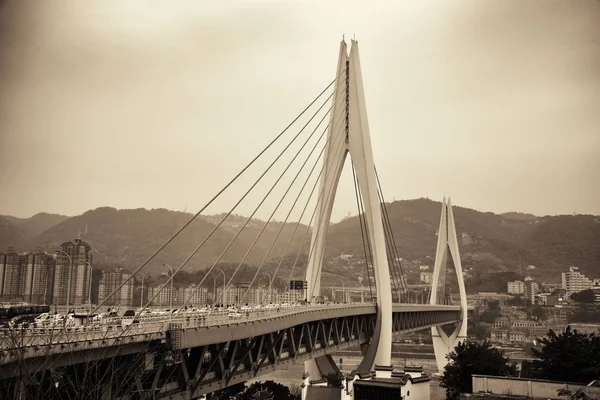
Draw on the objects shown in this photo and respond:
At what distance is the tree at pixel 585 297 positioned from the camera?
89.9m

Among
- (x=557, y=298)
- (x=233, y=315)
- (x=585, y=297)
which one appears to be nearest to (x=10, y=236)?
(x=557, y=298)

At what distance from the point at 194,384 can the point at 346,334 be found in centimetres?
1189

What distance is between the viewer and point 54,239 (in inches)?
3895

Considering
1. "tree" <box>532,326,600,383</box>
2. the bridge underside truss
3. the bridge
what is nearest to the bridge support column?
the bridge

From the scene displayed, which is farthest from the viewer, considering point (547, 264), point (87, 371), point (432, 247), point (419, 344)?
point (432, 247)

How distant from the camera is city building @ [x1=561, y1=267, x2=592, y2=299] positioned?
103 meters

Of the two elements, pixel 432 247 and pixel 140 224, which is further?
pixel 432 247

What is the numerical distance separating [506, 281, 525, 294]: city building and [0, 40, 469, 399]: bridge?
265ft

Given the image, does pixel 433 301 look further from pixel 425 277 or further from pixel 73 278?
pixel 425 277

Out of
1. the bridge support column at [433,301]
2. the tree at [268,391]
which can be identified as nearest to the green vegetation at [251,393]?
the tree at [268,391]

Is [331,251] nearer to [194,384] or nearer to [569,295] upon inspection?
[569,295]

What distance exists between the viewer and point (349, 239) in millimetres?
129875

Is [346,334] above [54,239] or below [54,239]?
below

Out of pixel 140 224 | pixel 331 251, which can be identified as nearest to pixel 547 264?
pixel 331 251
